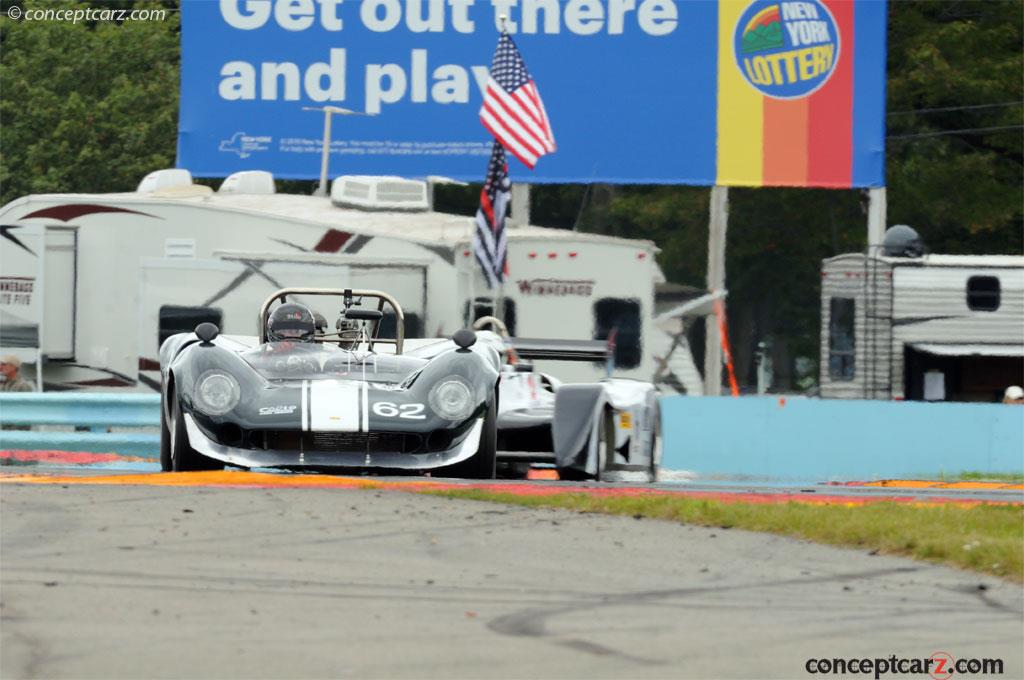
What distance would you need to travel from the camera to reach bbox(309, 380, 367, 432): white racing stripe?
1128cm

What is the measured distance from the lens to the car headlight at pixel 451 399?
454 inches

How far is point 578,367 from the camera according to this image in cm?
2114

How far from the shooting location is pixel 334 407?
447 inches

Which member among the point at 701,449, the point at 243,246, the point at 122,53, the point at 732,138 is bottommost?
the point at 701,449

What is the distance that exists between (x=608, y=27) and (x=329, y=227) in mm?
8583

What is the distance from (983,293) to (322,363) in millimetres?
15598

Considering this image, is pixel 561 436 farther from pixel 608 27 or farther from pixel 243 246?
pixel 608 27

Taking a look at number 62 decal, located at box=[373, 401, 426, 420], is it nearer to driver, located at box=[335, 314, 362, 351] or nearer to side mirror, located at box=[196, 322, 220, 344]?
side mirror, located at box=[196, 322, 220, 344]

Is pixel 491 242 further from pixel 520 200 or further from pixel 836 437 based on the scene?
pixel 520 200

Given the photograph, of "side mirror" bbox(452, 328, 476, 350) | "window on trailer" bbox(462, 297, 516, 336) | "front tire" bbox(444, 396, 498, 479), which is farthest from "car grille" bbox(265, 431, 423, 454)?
"window on trailer" bbox(462, 297, 516, 336)

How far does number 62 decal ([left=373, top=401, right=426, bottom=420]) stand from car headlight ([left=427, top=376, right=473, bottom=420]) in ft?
0.29

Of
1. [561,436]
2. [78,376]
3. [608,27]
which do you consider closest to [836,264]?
[608,27]

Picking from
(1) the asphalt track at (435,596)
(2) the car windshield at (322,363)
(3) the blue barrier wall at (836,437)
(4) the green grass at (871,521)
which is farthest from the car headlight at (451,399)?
(3) the blue barrier wall at (836,437)

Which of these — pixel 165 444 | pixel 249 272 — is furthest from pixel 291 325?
pixel 249 272
